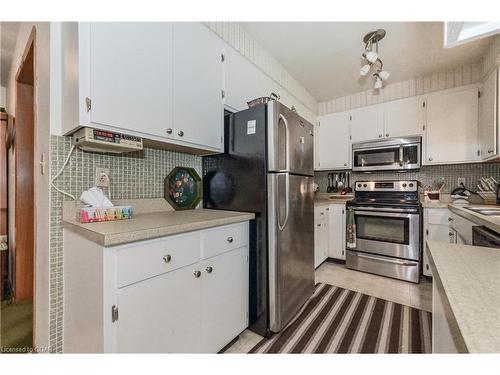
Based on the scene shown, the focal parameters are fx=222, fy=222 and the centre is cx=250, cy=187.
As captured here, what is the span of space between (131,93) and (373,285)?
2678mm

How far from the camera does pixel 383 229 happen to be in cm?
255

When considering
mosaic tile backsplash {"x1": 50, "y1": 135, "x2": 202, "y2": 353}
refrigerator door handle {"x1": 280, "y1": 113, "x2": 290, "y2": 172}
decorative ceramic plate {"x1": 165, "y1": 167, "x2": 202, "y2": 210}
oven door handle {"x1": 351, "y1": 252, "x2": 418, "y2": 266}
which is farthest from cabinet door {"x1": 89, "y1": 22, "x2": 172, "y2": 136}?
oven door handle {"x1": 351, "y1": 252, "x2": 418, "y2": 266}

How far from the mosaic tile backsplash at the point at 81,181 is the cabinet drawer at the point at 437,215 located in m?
2.66

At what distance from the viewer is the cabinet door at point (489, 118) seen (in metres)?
1.92

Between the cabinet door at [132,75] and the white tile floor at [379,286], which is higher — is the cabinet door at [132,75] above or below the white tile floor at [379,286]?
above

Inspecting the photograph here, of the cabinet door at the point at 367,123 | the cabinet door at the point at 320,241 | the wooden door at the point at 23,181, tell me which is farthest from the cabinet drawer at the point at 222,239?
the cabinet door at the point at 367,123

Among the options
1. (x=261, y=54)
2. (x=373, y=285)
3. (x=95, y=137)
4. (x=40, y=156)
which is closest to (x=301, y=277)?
(x=373, y=285)

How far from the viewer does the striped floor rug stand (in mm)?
1378

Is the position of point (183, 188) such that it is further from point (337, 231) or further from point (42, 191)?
point (337, 231)

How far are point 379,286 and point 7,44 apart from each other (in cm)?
426

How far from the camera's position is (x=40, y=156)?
47.9 inches

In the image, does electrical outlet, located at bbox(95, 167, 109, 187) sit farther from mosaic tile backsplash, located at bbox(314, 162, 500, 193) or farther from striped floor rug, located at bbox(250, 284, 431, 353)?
mosaic tile backsplash, located at bbox(314, 162, 500, 193)

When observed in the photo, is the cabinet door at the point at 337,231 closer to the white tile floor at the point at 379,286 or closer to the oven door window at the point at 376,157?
the white tile floor at the point at 379,286
